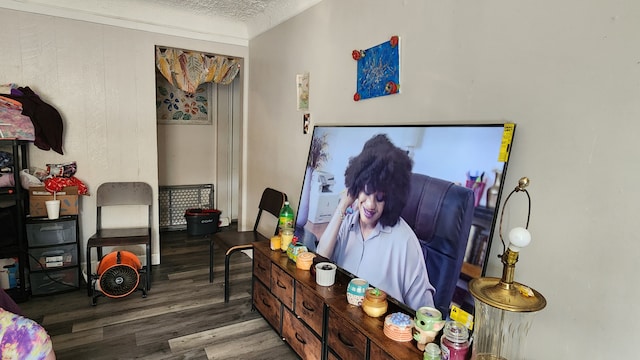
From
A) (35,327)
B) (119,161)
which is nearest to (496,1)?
(35,327)

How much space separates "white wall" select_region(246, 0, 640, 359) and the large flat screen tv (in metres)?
0.08

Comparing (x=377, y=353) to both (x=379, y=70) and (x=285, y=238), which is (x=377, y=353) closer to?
(x=285, y=238)

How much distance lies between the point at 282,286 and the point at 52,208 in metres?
1.97

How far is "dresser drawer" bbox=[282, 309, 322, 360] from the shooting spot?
194 cm

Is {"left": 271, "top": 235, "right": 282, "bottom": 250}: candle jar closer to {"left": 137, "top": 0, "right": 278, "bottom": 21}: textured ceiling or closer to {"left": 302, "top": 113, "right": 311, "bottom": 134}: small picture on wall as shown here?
{"left": 302, "top": 113, "right": 311, "bottom": 134}: small picture on wall

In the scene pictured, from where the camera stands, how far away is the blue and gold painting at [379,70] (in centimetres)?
188

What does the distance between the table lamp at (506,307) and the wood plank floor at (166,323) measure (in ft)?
4.32

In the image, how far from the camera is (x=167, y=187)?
4.62 meters

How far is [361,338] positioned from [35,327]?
1.29m

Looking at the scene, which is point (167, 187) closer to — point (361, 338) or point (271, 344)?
point (271, 344)

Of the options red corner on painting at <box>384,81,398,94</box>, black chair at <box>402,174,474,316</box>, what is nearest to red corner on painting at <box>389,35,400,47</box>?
red corner on painting at <box>384,81,398,94</box>

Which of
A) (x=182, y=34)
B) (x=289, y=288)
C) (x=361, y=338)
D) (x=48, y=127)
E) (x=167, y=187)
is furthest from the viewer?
(x=167, y=187)

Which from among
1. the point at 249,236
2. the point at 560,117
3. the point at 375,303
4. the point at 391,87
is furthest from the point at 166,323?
the point at 560,117

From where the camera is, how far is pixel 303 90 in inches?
108
